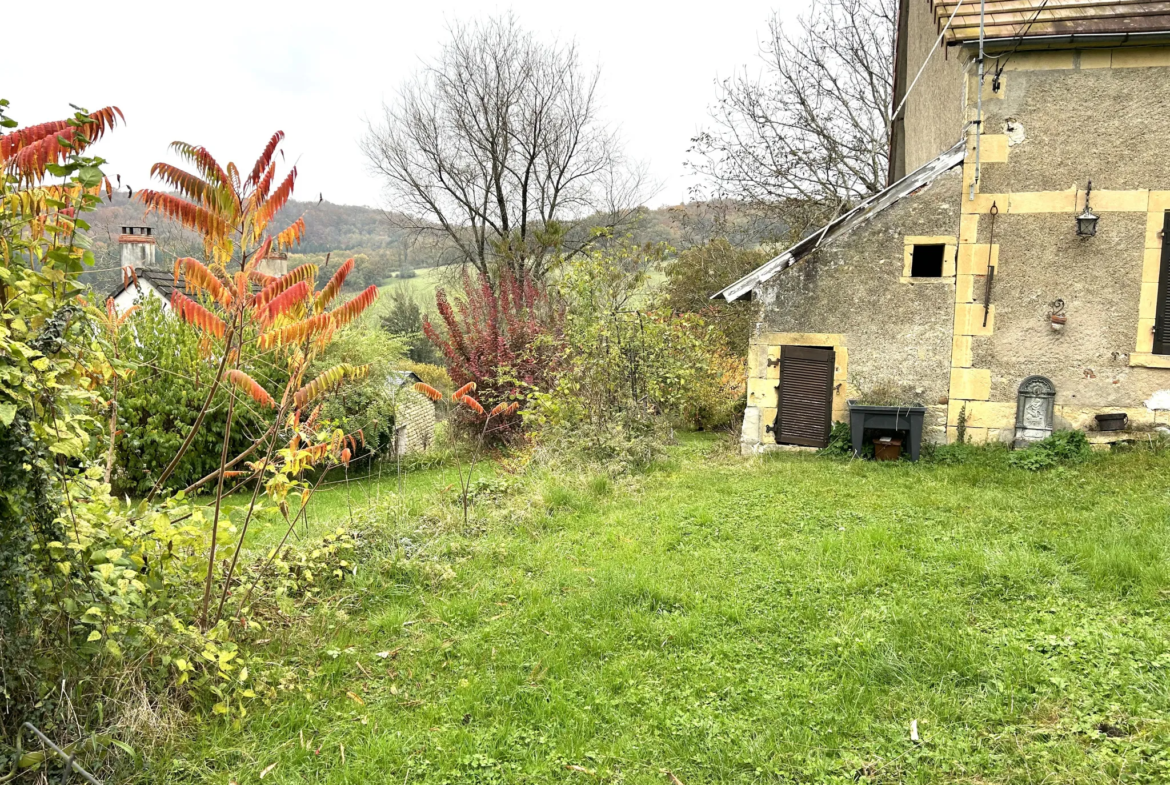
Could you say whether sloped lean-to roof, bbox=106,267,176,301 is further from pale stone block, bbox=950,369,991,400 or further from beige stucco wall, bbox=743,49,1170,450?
pale stone block, bbox=950,369,991,400

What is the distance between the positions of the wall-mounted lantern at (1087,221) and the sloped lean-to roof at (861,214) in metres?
1.39

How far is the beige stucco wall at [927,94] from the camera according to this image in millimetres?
Result: 8766

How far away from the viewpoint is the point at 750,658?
3.89 m

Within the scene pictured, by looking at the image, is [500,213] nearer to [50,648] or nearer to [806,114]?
[806,114]

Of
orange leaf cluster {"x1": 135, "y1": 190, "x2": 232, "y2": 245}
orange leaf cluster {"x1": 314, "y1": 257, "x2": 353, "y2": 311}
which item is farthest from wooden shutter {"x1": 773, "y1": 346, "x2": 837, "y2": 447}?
orange leaf cluster {"x1": 135, "y1": 190, "x2": 232, "y2": 245}

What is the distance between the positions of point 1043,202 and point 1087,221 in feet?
1.63

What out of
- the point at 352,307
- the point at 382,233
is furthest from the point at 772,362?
the point at 382,233

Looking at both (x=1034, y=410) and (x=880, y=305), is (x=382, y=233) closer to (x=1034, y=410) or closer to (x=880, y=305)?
(x=880, y=305)

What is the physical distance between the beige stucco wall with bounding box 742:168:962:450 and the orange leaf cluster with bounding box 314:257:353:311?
6.62m

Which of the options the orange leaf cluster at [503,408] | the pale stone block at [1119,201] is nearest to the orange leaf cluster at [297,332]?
the orange leaf cluster at [503,408]

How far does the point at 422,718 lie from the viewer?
346 cm

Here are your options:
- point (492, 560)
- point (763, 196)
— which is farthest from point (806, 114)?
point (492, 560)

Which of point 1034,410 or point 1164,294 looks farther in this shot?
point 1034,410

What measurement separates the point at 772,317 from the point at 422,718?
275 inches
